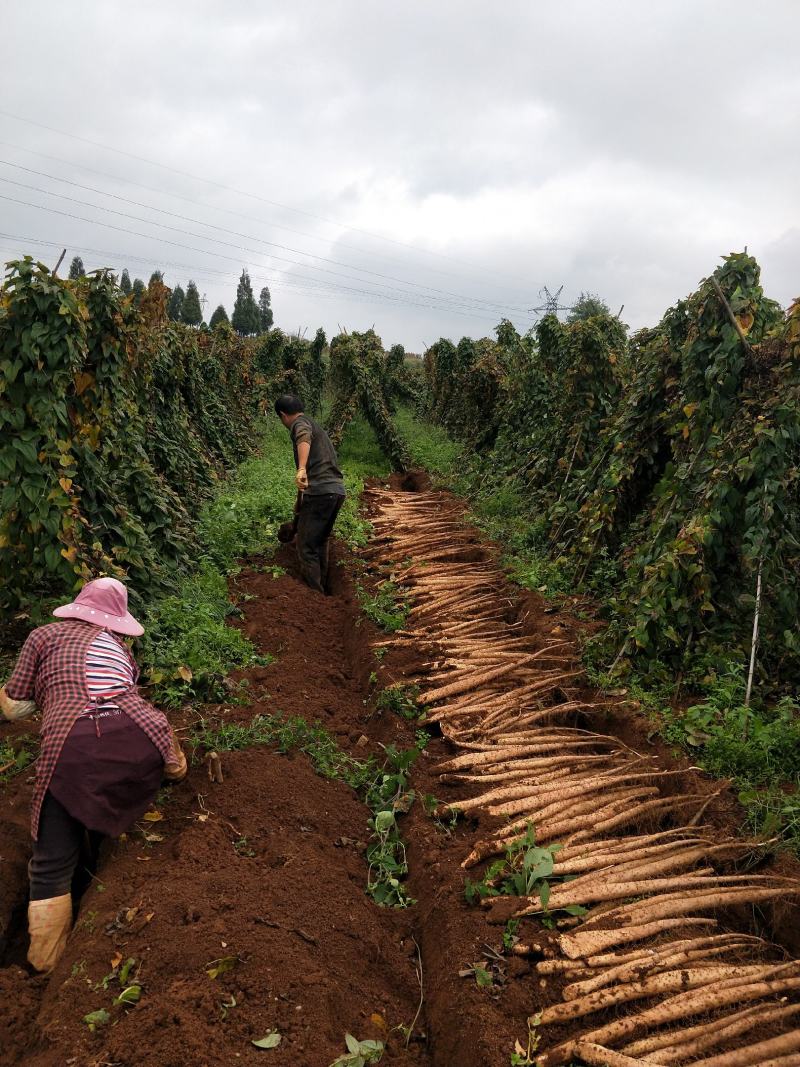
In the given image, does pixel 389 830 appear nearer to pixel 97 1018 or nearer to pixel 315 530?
pixel 97 1018

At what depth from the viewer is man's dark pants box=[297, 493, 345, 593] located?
22.3ft

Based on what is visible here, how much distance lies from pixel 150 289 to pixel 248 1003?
28.3ft

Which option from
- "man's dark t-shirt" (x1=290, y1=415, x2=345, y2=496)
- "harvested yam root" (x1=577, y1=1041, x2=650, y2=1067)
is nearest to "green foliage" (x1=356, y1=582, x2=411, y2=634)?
"man's dark t-shirt" (x1=290, y1=415, x2=345, y2=496)

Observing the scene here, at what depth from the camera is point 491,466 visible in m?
11.8

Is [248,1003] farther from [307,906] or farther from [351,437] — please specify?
[351,437]

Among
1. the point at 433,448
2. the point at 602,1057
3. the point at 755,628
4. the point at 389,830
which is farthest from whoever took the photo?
the point at 433,448

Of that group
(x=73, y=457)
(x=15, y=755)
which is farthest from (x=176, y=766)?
(x=73, y=457)

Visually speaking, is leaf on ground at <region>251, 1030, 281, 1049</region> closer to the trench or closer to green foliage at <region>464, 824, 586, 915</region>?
the trench

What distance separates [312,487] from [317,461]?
285 millimetres

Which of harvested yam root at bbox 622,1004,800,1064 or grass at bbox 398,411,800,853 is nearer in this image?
harvested yam root at bbox 622,1004,800,1064

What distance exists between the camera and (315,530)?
6.93 meters

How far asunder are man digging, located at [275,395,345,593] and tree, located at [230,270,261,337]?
60.4m

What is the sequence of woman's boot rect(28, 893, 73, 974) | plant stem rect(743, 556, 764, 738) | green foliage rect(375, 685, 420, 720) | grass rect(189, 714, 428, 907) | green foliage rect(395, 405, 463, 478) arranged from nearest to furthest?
woman's boot rect(28, 893, 73, 974) → grass rect(189, 714, 428, 907) → plant stem rect(743, 556, 764, 738) → green foliage rect(375, 685, 420, 720) → green foliage rect(395, 405, 463, 478)

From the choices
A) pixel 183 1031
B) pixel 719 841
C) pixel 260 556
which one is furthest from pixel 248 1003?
pixel 260 556
